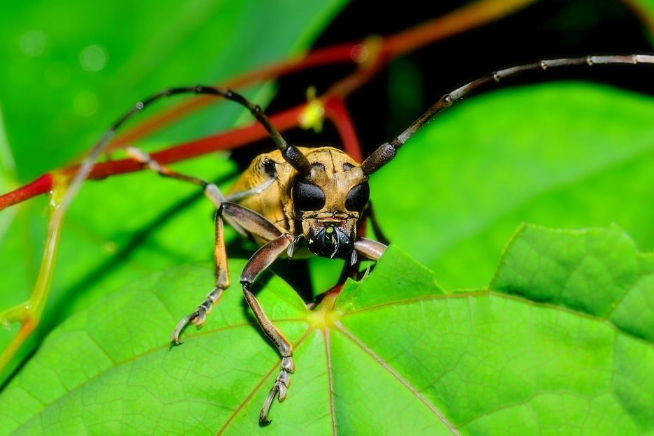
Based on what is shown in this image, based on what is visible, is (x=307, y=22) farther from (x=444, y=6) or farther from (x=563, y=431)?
(x=563, y=431)

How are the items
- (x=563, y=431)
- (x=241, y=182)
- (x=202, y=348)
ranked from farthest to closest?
(x=241, y=182) → (x=202, y=348) → (x=563, y=431)

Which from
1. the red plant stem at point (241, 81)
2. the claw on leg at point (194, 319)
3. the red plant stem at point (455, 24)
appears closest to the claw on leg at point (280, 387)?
the claw on leg at point (194, 319)

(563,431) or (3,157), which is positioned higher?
(3,157)

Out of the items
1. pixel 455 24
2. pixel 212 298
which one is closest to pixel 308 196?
pixel 212 298

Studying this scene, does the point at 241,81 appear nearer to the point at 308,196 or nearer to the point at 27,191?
the point at 308,196

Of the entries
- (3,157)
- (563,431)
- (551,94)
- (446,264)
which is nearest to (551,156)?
(551,94)

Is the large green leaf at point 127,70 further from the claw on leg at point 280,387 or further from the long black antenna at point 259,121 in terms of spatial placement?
the claw on leg at point 280,387

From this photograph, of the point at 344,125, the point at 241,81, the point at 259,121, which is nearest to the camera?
the point at 259,121
